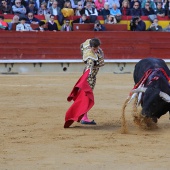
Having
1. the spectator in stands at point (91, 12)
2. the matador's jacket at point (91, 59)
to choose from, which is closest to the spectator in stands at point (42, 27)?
the spectator in stands at point (91, 12)

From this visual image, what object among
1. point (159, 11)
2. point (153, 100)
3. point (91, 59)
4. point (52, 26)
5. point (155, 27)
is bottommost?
point (155, 27)

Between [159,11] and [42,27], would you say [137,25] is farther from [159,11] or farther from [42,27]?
[42,27]

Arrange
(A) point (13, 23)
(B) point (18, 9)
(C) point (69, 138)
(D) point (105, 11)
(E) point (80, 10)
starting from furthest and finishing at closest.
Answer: (D) point (105, 11), (E) point (80, 10), (A) point (13, 23), (B) point (18, 9), (C) point (69, 138)

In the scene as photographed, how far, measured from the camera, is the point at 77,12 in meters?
15.4

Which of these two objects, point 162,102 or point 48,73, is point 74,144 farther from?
point 48,73

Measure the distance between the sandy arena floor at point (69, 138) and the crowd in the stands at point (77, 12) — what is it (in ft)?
13.7

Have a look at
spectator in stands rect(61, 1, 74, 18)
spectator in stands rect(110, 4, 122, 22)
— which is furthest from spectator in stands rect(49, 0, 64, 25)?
spectator in stands rect(110, 4, 122, 22)

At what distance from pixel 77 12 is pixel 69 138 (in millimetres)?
8961

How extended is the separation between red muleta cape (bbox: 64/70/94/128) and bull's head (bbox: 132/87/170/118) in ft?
2.11

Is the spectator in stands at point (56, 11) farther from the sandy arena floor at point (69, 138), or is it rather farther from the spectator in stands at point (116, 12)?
the sandy arena floor at point (69, 138)

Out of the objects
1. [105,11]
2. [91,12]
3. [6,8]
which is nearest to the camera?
[6,8]

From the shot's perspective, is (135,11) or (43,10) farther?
(135,11)

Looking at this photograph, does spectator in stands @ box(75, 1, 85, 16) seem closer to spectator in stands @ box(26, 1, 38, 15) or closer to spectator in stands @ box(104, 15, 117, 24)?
spectator in stands @ box(104, 15, 117, 24)

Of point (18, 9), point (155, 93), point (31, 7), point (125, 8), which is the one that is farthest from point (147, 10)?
point (155, 93)
